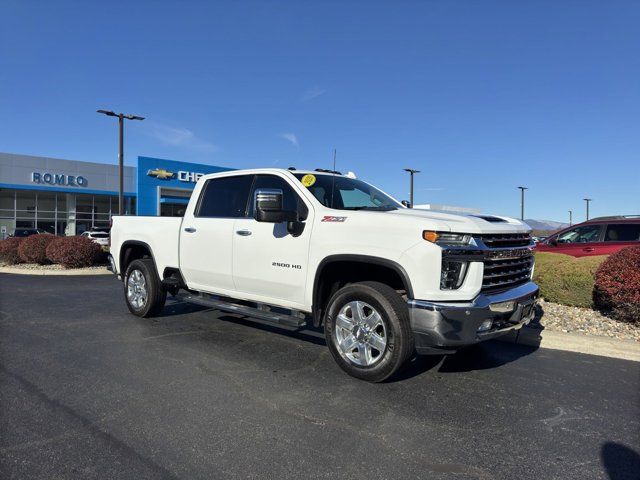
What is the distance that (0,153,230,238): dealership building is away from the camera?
96.1 feet

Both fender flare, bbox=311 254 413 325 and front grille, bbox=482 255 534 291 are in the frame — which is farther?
front grille, bbox=482 255 534 291

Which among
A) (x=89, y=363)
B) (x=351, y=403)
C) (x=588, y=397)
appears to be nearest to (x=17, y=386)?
(x=89, y=363)

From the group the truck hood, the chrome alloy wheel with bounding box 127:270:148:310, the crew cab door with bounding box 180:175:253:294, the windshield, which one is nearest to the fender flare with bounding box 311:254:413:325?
the truck hood

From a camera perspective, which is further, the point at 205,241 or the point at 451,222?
the point at 205,241

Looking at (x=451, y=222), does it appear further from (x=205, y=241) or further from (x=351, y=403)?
(x=205, y=241)

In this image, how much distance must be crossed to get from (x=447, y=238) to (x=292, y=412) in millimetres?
1901

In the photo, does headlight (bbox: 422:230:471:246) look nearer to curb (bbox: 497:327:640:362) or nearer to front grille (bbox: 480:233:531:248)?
front grille (bbox: 480:233:531:248)

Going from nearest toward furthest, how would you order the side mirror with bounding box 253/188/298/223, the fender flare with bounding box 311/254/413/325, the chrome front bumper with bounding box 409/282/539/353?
the chrome front bumper with bounding box 409/282/539/353 → the fender flare with bounding box 311/254/413/325 → the side mirror with bounding box 253/188/298/223

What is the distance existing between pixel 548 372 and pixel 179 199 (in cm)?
2919

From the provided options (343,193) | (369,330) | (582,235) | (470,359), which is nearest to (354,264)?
(369,330)

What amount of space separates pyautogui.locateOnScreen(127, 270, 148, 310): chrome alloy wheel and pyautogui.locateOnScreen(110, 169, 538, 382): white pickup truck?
2.73 feet

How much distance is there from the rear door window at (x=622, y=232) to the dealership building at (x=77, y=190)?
24868 millimetres

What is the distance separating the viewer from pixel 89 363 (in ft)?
15.7

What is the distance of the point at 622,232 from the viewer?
970 cm
